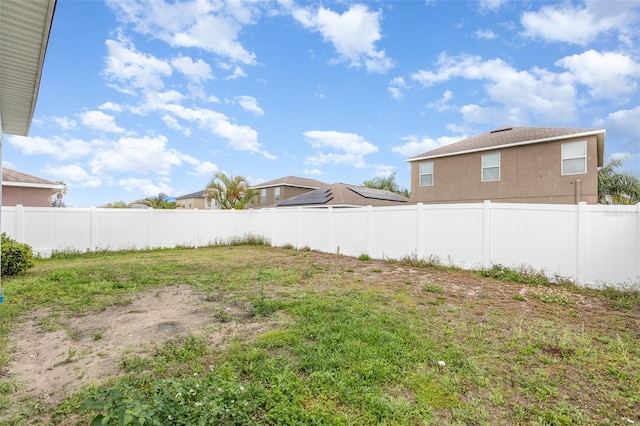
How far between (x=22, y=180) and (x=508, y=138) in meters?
19.7

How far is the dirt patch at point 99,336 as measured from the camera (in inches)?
109

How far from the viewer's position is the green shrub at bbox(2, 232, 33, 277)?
7004 mm

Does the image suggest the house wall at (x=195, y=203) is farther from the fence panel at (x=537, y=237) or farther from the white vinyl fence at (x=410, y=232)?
the fence panel at (x=537, y=237)

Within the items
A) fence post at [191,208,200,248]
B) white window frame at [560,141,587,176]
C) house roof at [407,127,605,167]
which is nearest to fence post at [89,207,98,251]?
fence post at [191,208,200,248]

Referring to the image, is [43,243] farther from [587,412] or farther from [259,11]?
[587,412]

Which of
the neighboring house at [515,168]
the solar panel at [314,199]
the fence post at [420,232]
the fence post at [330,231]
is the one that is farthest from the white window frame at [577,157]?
the solar panel at [314,199]

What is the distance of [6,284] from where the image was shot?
20.2 feet

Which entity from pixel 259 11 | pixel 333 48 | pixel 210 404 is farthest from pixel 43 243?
pixel 333 48

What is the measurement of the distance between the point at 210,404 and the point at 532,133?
15.2m

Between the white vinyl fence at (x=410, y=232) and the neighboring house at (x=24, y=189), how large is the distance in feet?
9.35

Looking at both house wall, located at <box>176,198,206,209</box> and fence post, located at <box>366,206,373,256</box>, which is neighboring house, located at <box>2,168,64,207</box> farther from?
house wall, located at <box>176,198,206,209</box>

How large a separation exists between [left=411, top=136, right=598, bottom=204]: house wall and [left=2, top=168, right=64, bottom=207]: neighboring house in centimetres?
1652

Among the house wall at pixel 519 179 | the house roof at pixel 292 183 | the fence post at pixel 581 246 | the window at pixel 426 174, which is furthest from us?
the house roof at pixel 292 183

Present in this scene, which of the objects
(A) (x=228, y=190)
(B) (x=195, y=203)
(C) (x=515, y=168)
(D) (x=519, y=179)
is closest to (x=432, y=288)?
(D) (x=519, y=179)
